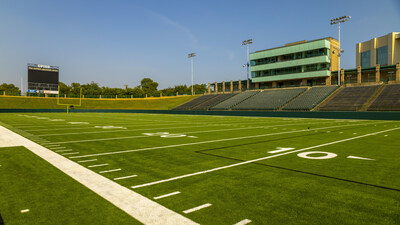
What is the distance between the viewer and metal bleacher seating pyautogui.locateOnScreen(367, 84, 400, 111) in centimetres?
3039

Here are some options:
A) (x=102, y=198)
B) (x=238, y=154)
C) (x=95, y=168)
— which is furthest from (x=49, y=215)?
(x=238, y=154)

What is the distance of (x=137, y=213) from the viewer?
310 centimetres

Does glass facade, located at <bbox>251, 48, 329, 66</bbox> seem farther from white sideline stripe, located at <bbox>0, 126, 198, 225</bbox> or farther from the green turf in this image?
the green turf

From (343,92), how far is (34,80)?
204 ft

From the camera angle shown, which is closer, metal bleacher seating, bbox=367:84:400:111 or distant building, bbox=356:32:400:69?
metal bleacher seating, bbox=367:84:400:111

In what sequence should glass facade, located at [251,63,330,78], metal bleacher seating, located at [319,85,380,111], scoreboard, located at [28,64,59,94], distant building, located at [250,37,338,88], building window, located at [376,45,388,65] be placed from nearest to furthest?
metal bleacher seating, located at [319,85,380,111], distant building, located at [250,37,338,88], glass facade, located at [251,63,330,78], scoreboard, located at [28,64,59,94], building window, located at [376,45,388,65]

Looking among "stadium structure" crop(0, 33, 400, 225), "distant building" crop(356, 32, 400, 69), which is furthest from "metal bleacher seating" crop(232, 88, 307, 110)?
"stadium structure" crop(0, 33, 400, 225)

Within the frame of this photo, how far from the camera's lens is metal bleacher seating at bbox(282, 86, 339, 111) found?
123 ft

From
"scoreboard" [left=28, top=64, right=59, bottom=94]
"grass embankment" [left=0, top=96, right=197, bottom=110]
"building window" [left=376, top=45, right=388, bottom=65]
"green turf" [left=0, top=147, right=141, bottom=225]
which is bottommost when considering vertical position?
"green turf" [left=0, top=147, right=141, bottom=225]

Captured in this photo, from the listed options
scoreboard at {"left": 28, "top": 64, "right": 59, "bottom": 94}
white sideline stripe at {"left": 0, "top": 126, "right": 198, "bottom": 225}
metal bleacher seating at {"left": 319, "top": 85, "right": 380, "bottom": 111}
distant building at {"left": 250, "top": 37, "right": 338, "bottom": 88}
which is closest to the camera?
white sideline stripe at {"left": 0, "top": 126, "right": 198, "bottom": 225}

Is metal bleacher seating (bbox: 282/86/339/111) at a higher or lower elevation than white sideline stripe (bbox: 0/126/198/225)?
higher

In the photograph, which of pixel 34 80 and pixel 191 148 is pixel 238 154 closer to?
pixel 191 148

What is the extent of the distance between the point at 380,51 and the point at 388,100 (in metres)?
48.5

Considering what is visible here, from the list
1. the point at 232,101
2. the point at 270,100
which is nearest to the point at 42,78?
the point at 232,101
